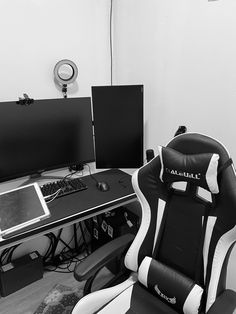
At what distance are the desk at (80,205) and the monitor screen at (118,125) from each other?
144 mm

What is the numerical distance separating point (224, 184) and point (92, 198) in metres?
0.82

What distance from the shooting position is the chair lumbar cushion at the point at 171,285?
1048mm

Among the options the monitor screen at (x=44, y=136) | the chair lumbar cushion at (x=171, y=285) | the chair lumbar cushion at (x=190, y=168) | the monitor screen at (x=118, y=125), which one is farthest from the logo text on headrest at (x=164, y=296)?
the monitor screen at (x=44, y=136)

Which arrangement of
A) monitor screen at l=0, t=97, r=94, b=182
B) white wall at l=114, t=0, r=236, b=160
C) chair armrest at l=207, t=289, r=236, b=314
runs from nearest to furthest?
1. chair armrest at l=207, t=289, r=236, b=314
2. white wall at l=114, t=0, r=236, b=160
3. monitor screen at l=0, t=97, r=94, b=182

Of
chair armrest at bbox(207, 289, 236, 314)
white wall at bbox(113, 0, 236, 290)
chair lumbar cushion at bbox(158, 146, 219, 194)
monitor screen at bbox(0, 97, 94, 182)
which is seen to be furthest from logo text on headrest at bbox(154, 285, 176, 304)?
monitor screen at bbox(0, 97, 94, 182)

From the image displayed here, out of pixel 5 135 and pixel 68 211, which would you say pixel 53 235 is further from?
pixel 5 135

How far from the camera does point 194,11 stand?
1.44 m

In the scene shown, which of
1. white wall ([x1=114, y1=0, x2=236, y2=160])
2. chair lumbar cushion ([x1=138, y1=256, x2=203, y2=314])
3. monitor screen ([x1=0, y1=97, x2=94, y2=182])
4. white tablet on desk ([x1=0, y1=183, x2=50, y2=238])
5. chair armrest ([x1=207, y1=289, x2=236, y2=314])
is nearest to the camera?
chair armrest ([x1=207, y1=289, x2=236, y2=314])

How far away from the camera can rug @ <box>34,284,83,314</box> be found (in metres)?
1.65

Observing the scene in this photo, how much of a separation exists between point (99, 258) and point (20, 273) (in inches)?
38.4

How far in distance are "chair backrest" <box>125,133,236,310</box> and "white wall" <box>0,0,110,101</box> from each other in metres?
1.02

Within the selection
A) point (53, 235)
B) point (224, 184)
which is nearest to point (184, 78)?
point (224, 184)

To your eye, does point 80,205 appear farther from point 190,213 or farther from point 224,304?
point 224,304

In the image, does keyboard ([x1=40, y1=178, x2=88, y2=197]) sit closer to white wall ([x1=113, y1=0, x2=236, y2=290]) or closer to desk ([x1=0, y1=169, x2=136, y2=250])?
desk ([x1=0, y1=169, x2=136, y2=250])
